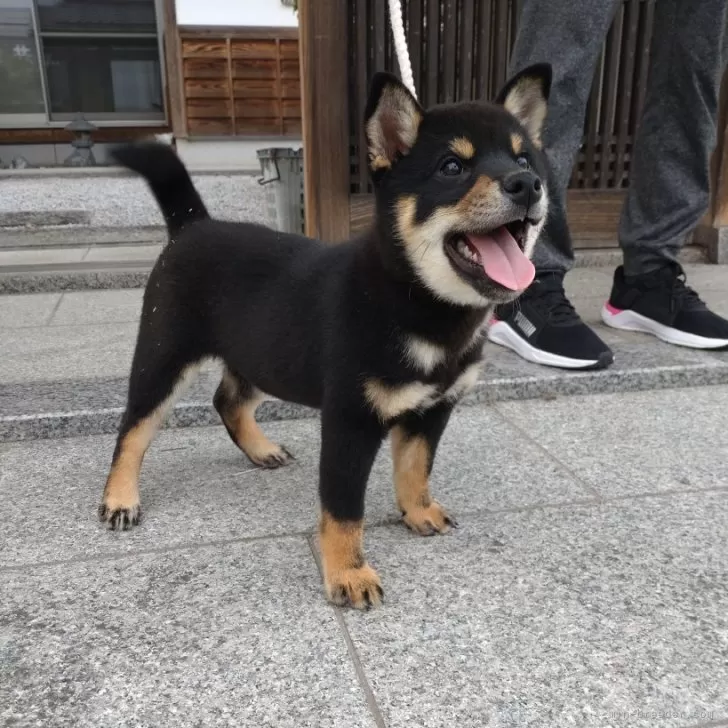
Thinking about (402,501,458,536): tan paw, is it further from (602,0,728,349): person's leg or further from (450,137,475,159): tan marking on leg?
(602,0,728,349): person's leg

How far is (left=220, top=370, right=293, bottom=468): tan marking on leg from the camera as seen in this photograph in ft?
8.21

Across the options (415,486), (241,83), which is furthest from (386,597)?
(241,83)

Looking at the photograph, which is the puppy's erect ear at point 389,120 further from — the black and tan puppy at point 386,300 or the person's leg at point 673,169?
the person's leg at point 673,169

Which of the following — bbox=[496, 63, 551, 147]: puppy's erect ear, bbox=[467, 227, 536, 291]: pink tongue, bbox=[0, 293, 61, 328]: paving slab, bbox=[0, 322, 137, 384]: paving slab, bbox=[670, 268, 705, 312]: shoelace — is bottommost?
bbox=[0, 293, 61, 328]: paving slab

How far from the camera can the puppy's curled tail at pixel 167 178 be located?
222 centimetres

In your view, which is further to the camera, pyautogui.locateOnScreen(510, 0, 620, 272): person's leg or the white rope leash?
pyautogui.locateOnScreen(510, 0, 620, 272): person's leg

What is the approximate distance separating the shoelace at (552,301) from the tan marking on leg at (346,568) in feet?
5.78

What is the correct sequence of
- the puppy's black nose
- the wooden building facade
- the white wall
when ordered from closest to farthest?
the puppy's black nose, the wooden building facade, the white wall

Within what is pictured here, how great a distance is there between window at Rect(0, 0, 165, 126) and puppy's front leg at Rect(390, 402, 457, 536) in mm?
9136

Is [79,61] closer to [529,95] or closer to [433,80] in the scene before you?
[433,80]

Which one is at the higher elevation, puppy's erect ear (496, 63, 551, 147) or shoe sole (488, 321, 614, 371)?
puppy's erect ear (496, 63, 551, 147)

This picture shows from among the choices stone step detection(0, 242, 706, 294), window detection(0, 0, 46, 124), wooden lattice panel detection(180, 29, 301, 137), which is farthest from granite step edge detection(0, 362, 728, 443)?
window detection(0, 0, 46, 124)

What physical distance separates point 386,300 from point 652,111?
2.30m

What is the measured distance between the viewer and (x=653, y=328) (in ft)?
11.7
